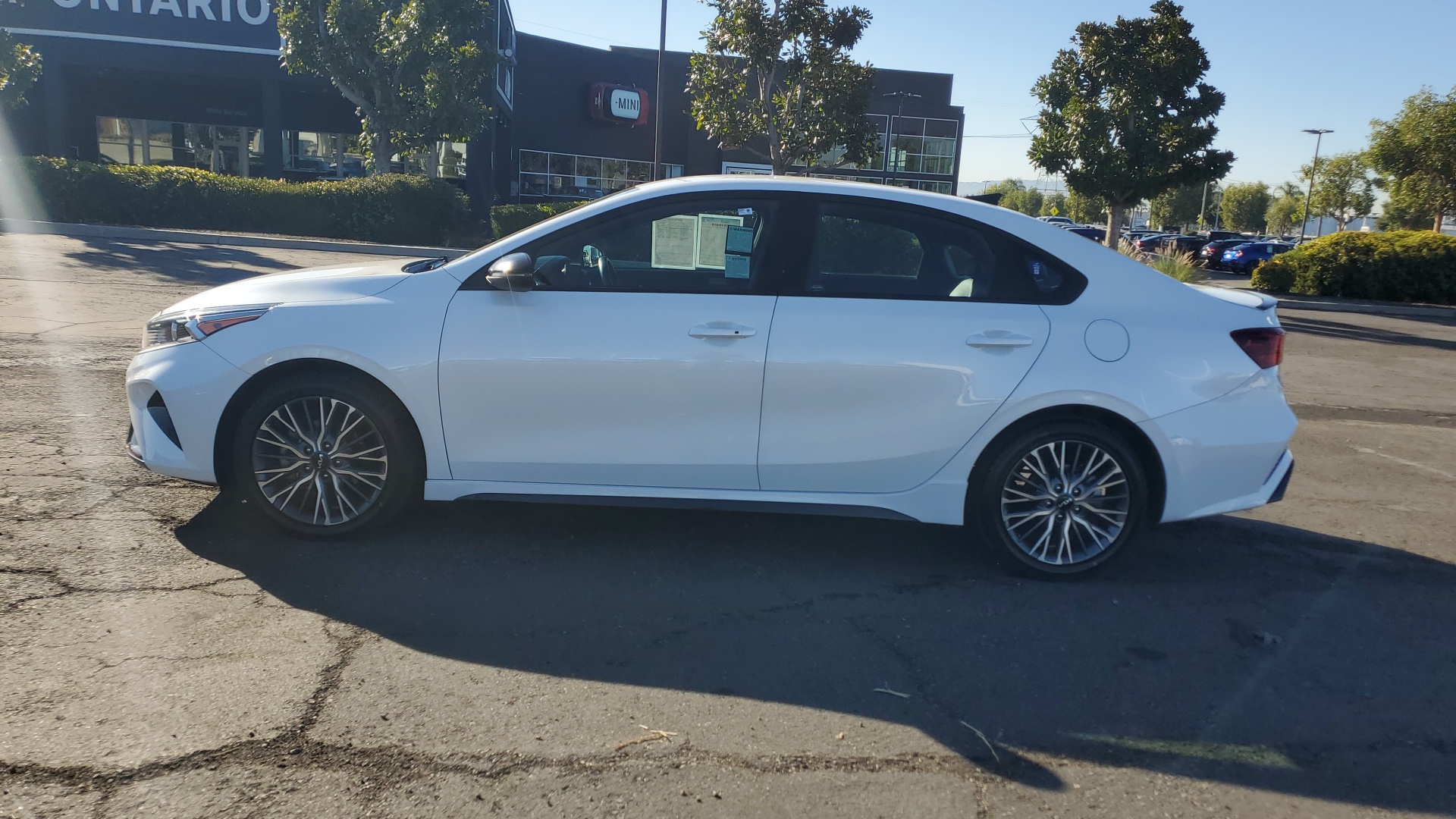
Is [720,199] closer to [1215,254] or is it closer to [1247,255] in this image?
[1247,255]

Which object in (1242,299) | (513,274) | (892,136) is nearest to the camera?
(513,274)

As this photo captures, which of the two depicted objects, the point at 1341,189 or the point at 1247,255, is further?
the point at 1341,189

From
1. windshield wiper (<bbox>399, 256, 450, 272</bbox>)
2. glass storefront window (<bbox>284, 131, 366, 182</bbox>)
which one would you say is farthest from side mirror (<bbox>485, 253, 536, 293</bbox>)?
glass storefront window (<bbox>284, 131, 366, 182</bbox>)

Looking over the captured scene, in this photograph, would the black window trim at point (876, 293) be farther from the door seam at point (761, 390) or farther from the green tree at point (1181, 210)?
the green tree at point (1181, 210)

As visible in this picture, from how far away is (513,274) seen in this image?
14.5 feet

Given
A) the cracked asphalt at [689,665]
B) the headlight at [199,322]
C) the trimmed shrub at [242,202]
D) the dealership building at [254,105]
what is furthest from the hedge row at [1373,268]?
the headlight at [199,322]

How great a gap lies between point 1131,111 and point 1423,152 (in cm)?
1401

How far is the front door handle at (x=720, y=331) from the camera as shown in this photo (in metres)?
4.45

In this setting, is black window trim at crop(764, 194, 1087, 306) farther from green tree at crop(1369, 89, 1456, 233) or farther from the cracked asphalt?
green tree at crop(1369, 89, 1456, 233)

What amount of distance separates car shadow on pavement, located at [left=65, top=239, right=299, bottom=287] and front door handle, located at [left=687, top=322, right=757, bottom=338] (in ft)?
35.1

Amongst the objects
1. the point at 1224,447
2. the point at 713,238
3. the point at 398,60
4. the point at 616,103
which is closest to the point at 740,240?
the point at 713,238

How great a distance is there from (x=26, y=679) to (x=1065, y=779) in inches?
127

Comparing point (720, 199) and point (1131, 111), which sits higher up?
point (1131, 111)

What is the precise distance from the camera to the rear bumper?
4.55 metres
